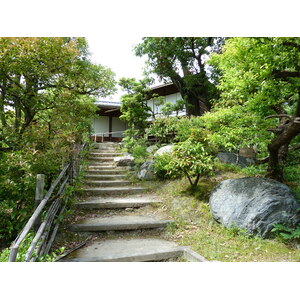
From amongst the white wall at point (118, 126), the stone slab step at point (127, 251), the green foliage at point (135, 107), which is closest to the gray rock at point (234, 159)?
the green foliage at point (135, 107)

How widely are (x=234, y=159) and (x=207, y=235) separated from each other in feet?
10.5

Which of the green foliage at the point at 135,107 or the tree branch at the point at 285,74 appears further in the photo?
the green foliage at the point at 135,107

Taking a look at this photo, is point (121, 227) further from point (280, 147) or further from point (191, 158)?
point (280, 147)

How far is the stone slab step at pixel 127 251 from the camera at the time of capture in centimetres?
245

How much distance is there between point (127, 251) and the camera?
2.61m

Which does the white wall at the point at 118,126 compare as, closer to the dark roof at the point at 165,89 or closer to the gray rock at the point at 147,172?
the dark roof at the point at 165,89

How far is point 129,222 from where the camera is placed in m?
3.27

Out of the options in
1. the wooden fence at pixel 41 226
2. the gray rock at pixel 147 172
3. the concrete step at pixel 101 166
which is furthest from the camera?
the concrete step at pixel 101 166

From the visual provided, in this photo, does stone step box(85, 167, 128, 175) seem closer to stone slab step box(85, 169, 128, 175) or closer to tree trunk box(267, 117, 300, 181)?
stone slab step box(85, 169, 128, 175)

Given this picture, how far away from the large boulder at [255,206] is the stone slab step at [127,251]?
0.92m

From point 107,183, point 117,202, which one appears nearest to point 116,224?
point 117,202
